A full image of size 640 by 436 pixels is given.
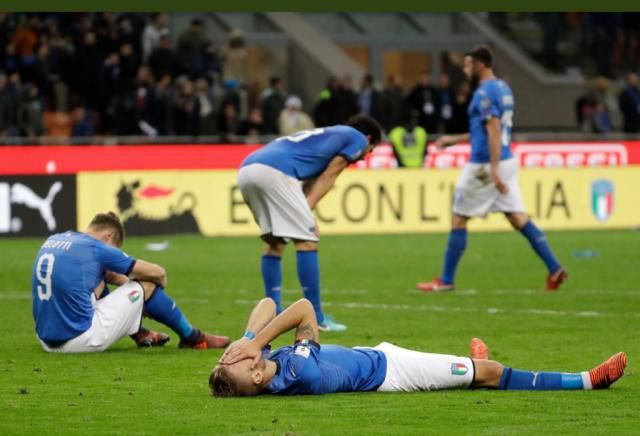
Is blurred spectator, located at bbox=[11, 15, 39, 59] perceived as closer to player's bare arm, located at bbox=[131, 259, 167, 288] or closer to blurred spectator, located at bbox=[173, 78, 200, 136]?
blurred spectator, located at bbox=[173, 78, 200, 136]

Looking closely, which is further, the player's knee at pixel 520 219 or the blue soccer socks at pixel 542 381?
the player's knee at pixel 520 219

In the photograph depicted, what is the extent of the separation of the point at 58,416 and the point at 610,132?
86.5ft

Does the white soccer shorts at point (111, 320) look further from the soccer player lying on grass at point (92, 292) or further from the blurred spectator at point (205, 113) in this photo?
the blurred spectator at point (205, 113)

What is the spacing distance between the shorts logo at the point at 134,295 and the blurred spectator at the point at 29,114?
1703 cm

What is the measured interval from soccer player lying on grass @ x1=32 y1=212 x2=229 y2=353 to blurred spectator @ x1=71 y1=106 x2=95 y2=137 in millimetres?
17743

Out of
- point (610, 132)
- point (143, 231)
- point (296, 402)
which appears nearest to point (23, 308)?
point (296, 402)

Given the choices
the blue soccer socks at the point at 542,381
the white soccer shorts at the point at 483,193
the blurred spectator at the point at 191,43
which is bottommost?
the blue soccer socks at the point at 542,381

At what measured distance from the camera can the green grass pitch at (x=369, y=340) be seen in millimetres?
8570

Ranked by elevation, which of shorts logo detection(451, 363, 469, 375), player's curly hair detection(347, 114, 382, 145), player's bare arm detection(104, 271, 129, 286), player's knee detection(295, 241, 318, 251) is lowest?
shorts logo detection(451, 363, 469, 375)

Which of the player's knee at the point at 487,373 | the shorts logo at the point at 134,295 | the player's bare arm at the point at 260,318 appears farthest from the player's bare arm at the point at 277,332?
the shorts logo at the point at 134,295

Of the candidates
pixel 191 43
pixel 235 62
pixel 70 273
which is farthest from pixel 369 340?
pixel 235 62

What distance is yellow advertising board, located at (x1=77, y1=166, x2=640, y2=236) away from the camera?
24.6 m

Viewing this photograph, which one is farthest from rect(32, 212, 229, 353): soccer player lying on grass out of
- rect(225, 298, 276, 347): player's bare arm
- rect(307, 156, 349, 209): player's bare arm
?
rect(225, 298, 276, 347): player's bare arm

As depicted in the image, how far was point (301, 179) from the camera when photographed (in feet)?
44.2
